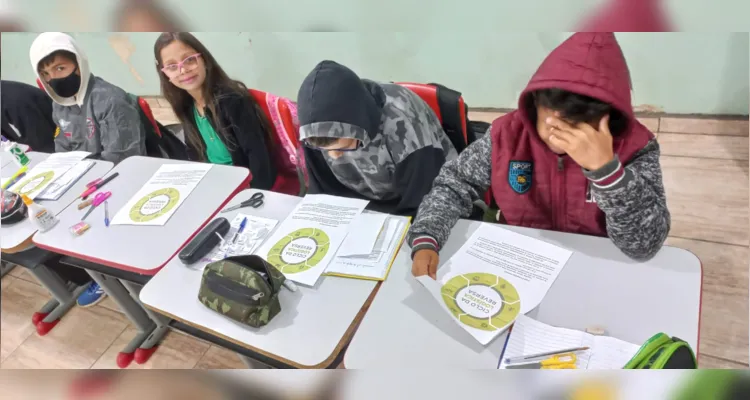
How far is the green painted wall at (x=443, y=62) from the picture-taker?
44cm

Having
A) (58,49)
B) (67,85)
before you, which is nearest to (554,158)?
(58,49)

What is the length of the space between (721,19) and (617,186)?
1.36ft

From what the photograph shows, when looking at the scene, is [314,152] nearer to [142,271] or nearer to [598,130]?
[142,271]

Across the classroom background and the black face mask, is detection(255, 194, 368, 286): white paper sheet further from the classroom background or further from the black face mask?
the black face mask

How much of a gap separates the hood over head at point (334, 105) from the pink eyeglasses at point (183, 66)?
0.21 meters

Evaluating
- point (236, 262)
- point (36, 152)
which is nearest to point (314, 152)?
point (236, 262)

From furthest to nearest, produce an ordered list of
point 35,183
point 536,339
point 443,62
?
point 35,183 → point 443,62 → point 536,339

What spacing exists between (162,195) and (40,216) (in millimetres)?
260

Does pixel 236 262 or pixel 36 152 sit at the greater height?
pixel 36 152

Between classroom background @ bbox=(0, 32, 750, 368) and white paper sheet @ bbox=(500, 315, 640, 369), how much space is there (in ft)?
0.32

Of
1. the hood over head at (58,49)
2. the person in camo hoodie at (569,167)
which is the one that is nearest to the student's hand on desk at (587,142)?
the person in camo hoodie at (569,167)

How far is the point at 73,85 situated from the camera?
2.31 feet

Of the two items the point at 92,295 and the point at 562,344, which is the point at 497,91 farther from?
the point at 92,295

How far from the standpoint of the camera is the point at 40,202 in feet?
3.40
